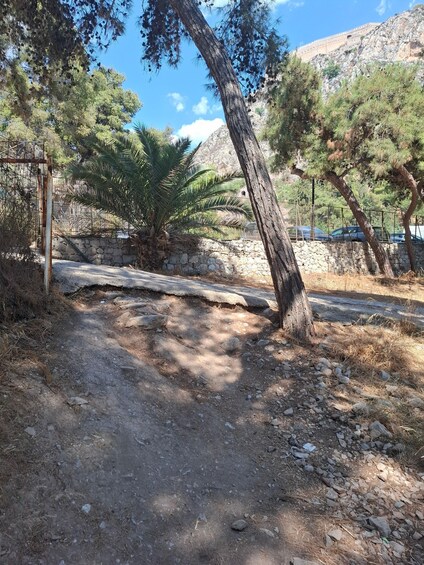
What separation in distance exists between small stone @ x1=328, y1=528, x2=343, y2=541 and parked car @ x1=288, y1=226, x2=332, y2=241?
44.1 ft

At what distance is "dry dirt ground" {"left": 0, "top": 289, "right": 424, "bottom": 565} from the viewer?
2.08 m

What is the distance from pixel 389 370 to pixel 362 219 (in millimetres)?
11850

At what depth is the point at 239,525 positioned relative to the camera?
7.36ft

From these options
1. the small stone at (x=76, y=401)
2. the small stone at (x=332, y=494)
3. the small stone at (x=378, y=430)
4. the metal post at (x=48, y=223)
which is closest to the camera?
the small stone at (x=332, y=494)

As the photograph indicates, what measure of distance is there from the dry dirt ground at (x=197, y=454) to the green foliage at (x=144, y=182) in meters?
5.79

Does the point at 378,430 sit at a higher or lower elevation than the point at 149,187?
lower

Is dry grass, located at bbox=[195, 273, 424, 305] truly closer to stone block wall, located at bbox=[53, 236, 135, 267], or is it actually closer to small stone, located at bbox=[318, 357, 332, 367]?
stone block wall, located at bbox=[53, 236, 135, 267]

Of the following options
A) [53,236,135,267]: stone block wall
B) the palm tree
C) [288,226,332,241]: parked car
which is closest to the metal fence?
[288,226,332,241]: parked car

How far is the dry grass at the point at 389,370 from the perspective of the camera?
339 cm

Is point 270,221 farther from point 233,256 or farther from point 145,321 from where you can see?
point 233,256

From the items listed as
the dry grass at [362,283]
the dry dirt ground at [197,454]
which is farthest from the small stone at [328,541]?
the dry grass at [362,283]

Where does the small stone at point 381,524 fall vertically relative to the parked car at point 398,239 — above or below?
below

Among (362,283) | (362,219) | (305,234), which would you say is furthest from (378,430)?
(305,234)

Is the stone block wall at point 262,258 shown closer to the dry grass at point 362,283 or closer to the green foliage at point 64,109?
the dry grass at point 362,283
